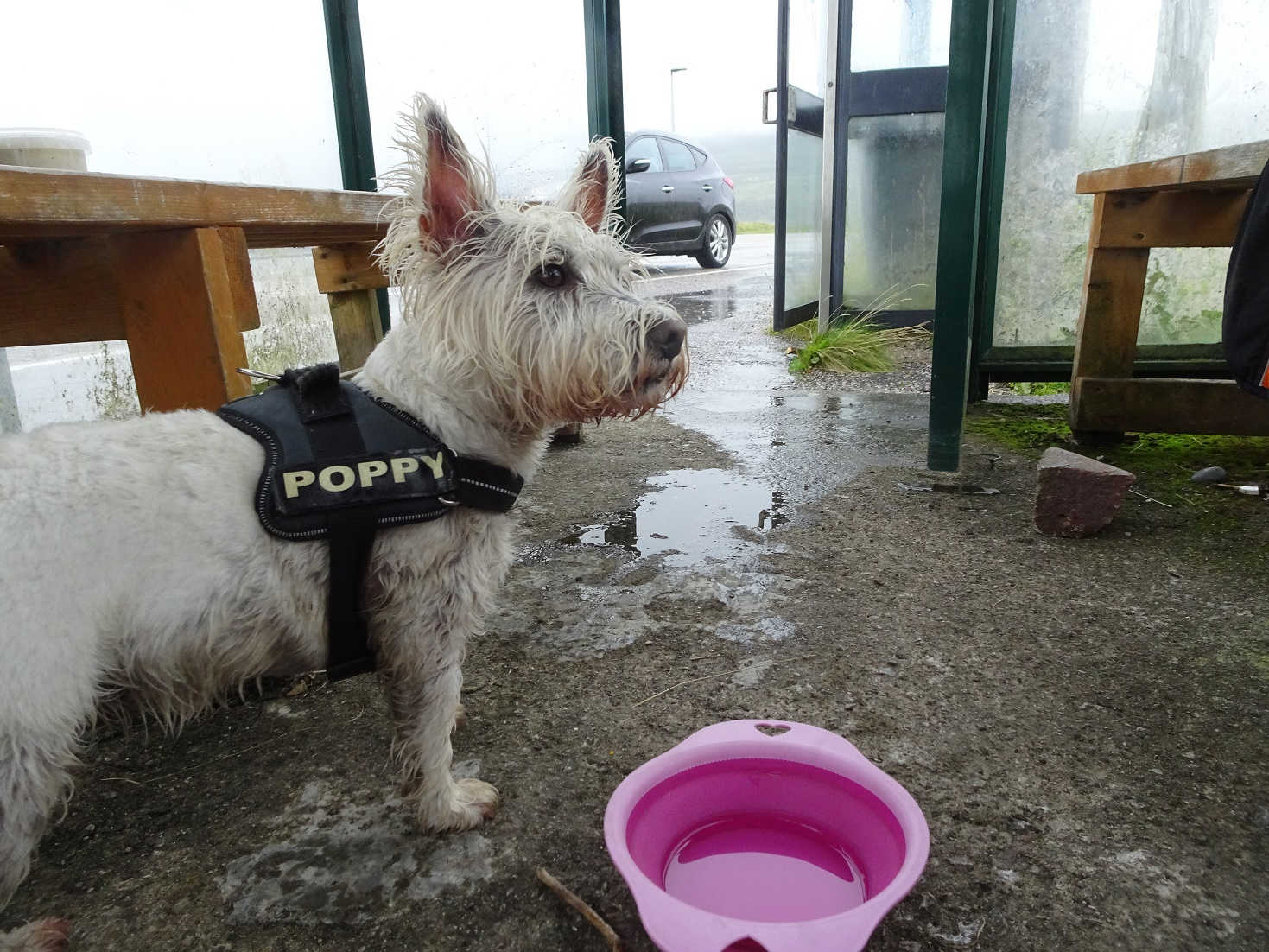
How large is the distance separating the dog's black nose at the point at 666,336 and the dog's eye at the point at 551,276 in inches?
10.2

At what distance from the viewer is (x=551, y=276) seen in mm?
2018

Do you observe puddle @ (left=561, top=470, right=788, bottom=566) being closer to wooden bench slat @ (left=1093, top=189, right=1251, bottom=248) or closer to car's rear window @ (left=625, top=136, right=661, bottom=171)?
wooden bench slat @ (left=1093, top=189, right=1251, bottom=248)

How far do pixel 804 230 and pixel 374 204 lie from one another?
20.8 ft

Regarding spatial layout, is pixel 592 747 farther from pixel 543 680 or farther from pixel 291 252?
pixel 291 252

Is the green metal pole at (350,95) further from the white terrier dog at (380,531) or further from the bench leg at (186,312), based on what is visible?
the white terrier dog at (380,531)

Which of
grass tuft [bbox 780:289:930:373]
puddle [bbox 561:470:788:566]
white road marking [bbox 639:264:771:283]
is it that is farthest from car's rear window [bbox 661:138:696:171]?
puddle [bbox 561:470:788:566]

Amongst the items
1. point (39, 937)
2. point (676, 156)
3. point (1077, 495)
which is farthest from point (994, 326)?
point (676, 156)

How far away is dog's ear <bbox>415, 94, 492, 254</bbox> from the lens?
187 cm

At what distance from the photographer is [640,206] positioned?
533 inches

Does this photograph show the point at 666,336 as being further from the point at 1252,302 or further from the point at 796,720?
the point at 1252,302

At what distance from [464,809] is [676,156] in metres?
13.9

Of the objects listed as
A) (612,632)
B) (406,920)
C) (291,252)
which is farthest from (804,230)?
(406,920)

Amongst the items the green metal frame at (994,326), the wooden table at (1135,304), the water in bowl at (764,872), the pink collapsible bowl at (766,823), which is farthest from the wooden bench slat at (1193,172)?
the water in bowl at (764,872)

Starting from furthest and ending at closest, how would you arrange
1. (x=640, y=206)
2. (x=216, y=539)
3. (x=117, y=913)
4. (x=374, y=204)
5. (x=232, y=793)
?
(x=640, y=206), (x=374, y=204), (x=232, y=793), (x=117, y=913), (x=216, y=539)
